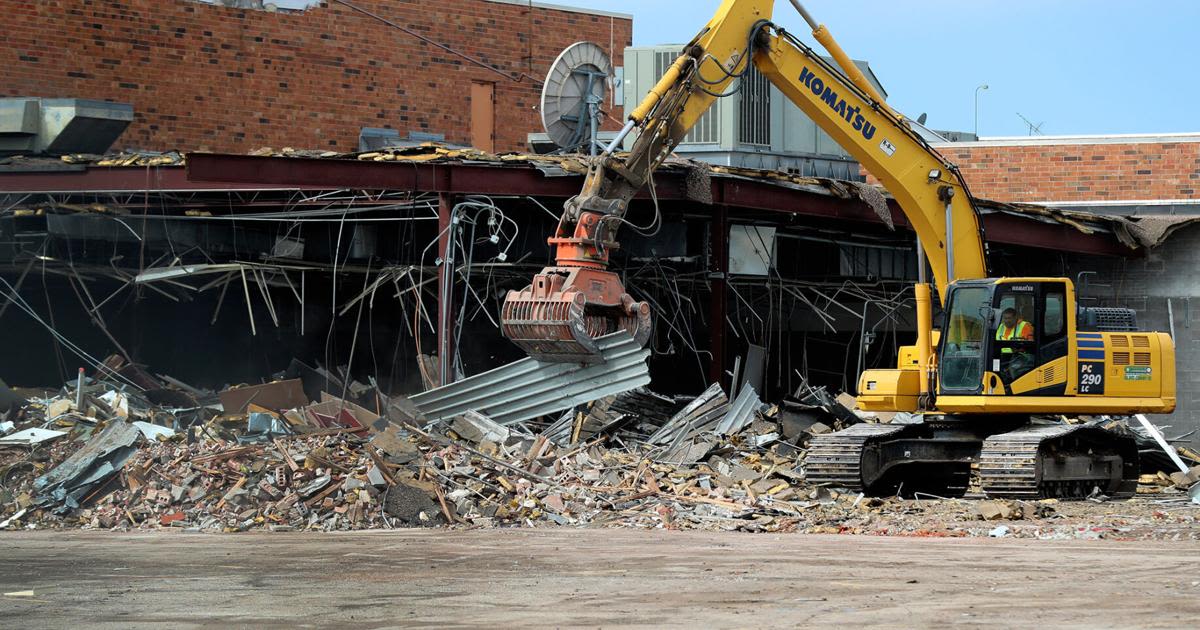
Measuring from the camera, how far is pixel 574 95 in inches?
840

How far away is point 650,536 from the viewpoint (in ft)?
43.2

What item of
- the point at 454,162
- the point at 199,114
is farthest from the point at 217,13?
the point at 454,162

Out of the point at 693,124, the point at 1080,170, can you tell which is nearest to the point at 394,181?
the point at 693,124

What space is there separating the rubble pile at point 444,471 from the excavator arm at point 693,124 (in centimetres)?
151

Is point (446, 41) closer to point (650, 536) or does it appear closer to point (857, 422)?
point (857, 422)

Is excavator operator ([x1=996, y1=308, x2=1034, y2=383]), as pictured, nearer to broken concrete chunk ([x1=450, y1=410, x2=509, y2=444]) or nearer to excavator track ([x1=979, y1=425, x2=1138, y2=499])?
excavator track ([x1=979, y1=425, x2=1138, y2=499])

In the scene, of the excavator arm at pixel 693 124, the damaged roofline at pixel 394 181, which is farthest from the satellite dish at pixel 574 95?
the excavator arm at pixel 693 124

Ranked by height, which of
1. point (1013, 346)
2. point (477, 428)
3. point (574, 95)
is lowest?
point (477, 428)

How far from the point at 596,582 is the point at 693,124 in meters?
8.27

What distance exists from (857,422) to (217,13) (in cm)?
1611

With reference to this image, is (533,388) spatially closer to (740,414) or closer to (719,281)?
(740,414)

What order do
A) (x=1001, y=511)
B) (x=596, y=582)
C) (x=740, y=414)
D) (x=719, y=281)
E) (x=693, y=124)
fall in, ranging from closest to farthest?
(x=596, y=582)
(x=1001, y=511)
(x=693, y=124)
(x=740, y=414)
(x=719, y=281)

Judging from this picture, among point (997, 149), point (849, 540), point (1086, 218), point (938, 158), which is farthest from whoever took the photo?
point (997, 149)

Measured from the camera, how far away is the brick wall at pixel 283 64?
2773cm
